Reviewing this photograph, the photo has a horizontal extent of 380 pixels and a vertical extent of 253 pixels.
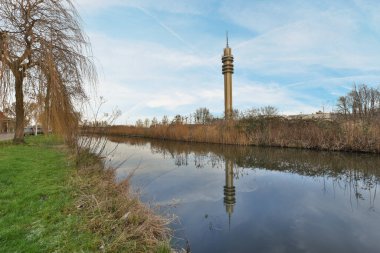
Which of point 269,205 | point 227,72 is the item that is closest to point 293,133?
point 269,205

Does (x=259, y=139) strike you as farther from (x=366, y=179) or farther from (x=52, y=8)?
(x=52, y=8)

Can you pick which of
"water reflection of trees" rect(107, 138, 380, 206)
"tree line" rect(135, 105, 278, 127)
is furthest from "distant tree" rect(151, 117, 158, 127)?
"water reflection of trees" rect(107, 138, 380, 206)

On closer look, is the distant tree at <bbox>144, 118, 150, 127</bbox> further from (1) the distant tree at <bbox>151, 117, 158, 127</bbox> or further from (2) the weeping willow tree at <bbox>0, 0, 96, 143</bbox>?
(2) the weeping willow tree at <bbox>0, 0, 96, 143</bbox>

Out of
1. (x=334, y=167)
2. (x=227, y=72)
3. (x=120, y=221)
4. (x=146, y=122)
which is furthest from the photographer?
(x=227, y=72)

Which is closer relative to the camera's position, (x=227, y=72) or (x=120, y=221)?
(x=120, y=221)

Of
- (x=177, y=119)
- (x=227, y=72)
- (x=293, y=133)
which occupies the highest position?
(x=227, y=72)

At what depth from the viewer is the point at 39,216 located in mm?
3697

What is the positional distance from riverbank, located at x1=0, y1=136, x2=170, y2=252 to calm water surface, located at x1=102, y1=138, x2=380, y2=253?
61cm

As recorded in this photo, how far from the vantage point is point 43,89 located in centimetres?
775

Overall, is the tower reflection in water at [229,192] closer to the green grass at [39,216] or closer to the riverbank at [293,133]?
the green grass at [39,216]

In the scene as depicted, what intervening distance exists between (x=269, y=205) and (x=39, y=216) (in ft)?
12.5

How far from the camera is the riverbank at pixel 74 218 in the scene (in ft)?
9.77

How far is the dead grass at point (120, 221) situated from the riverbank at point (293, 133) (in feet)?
18.3

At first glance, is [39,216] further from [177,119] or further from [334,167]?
[177,119]
